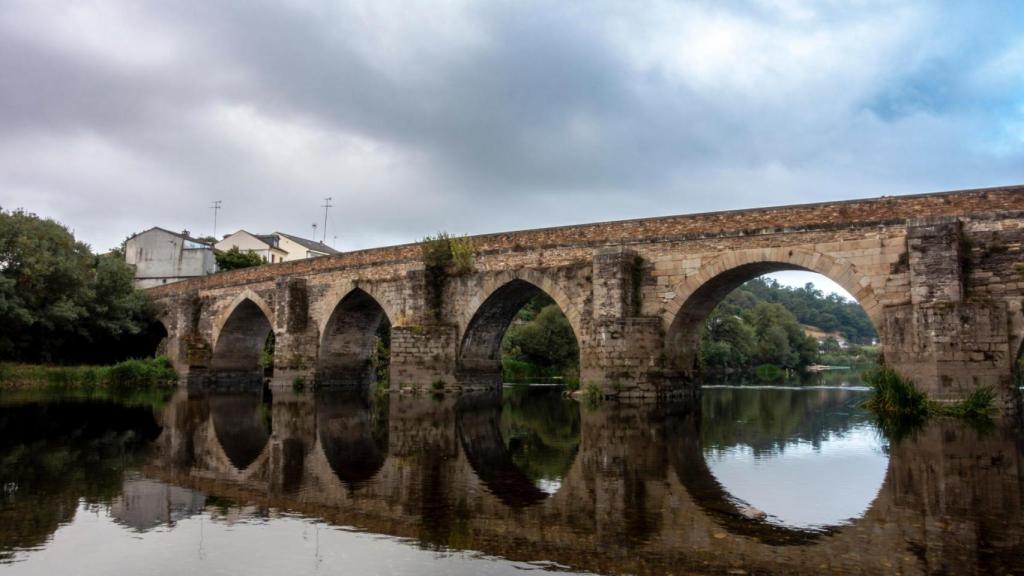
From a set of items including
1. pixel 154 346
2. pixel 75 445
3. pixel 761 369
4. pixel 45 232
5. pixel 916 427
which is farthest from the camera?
pixel 761 369

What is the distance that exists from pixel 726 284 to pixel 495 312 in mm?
6985

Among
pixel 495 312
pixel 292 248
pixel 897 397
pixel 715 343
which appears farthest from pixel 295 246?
pixel 897 397

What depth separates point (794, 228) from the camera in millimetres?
15695

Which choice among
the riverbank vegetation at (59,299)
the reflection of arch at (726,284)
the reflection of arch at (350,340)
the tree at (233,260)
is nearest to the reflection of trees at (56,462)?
the reflection of arch at (350,340)

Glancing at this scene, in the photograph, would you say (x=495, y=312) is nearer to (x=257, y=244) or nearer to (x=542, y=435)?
(x=542, y=435)

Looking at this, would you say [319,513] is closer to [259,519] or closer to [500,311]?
[259,519]

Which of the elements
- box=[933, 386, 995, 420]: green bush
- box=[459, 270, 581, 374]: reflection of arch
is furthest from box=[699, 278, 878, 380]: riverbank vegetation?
box=[933, 386, 995, 420]: green bush

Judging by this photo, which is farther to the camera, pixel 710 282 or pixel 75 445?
pixel 710 282

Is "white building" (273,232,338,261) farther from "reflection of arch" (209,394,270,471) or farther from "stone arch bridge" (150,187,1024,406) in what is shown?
"reflection of arch" (209,394,270,471)

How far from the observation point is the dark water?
4508mm

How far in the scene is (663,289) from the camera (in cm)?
1736

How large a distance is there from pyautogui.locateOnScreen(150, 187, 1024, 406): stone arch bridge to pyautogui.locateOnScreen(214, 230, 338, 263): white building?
2727 centimetres

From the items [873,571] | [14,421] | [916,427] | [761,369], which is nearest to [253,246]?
[761,369]

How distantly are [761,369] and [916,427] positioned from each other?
3620cm
